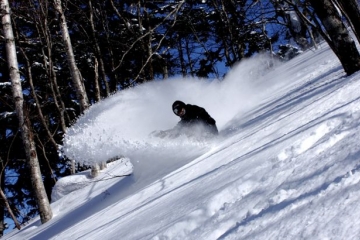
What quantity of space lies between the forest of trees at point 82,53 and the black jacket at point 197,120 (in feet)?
3.85

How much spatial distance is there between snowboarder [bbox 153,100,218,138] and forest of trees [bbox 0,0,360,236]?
110cm

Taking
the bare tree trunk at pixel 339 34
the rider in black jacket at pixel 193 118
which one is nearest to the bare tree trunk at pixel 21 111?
the rider in black jacket at pixel 193 118

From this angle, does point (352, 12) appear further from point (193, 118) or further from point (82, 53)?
point (82, 53)

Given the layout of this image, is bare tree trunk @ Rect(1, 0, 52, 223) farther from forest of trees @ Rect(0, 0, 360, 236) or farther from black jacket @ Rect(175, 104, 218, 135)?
black jacket @ Rect(175, 104, 218, 135)

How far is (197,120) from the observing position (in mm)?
6332

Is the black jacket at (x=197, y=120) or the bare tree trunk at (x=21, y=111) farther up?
the bare tree trunk at (x=21, y=111)

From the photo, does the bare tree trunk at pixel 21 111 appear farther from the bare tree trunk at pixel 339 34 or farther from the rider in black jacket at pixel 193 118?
the bare tree trunk at pixel 339 34

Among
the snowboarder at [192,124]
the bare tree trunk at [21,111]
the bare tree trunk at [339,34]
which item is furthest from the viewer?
the bare tree trunk at [21,111]

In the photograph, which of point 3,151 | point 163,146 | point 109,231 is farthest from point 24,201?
point 109,231

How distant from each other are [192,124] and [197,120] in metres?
0.12

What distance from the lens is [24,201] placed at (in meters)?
17.5

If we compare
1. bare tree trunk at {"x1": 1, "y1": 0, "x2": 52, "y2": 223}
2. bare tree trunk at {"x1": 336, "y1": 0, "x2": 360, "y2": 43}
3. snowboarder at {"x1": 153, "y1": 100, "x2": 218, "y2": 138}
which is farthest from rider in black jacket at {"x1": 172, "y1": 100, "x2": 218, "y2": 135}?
bare tree trunk at {"x1": 1, "y1": 0, "x2": 52, "y2": 223}

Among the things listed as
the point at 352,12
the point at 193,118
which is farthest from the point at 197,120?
the point at 352,12

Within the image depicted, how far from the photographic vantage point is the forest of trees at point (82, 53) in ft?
23.5
